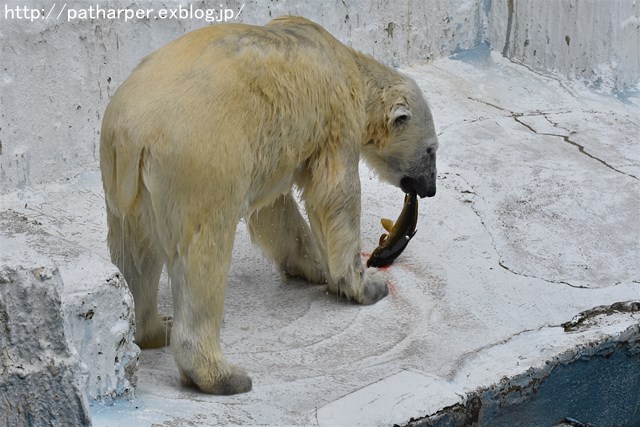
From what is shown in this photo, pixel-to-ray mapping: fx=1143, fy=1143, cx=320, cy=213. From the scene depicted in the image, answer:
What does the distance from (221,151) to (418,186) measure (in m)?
1.45

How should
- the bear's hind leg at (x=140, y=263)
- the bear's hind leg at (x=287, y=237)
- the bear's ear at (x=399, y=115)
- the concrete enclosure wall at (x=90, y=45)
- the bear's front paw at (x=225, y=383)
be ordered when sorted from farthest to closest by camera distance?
the concrete enclosure wall at (x=90, y=45), the bear's hind leg at (x=287, y=237), the bear's ear at (x=399, y=115), the bear's hind leg at (x=140, y=263), the bear's front paw at (x=225, y=383)

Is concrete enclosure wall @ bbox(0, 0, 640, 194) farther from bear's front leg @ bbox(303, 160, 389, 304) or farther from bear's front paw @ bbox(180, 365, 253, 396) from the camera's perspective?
bear's front paw @ bbox(180, 365, 253, 396)

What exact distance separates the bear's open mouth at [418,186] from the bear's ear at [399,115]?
1.03 ft

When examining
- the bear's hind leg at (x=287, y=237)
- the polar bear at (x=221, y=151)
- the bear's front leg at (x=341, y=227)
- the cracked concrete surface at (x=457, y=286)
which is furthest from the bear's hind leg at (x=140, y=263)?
the bear's hind leg at (x=287, y=237)

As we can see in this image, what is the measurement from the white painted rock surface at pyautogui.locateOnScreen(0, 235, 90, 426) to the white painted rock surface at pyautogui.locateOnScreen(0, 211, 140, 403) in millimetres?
455

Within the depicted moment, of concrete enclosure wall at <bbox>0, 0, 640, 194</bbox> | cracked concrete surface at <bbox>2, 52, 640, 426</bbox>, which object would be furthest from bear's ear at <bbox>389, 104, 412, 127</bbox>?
concrete enclosure wall at <bbox>0, 0, 640, 194</bbox>

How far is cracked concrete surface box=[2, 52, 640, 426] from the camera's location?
165 inches

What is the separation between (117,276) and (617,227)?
304 centimetres

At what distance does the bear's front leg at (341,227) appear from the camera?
4766 mm

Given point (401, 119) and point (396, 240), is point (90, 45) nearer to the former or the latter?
point (401, 119)

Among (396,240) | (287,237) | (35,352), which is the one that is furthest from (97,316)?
(396,240)

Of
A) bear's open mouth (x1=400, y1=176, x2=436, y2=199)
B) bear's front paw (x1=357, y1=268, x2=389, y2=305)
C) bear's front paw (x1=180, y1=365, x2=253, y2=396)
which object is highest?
bear's open mouth (x1=400, y1=176, x2=436, y2=199)

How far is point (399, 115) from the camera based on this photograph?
500cm

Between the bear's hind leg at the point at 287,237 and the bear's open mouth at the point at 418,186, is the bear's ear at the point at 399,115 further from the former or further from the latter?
the bear's hind leg at the point at 287,237
